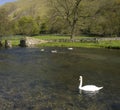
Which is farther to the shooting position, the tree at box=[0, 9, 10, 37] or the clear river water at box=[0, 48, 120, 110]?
the tree at box=[0, 9, 10, 37]

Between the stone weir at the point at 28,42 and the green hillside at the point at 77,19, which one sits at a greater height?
the green hillside at the point at 77,19

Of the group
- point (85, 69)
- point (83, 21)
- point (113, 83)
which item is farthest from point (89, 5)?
point (113, 83)

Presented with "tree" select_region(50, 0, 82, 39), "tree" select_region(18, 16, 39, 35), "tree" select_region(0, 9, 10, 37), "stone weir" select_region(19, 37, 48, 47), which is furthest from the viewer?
"tree" select_region(18, 16, 39, 35)

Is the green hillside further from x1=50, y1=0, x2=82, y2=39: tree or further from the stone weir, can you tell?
the stone weir

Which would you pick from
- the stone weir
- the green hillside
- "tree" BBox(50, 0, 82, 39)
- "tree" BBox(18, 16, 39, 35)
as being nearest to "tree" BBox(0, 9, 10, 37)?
the green hillside

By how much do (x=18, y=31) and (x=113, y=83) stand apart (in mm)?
137246

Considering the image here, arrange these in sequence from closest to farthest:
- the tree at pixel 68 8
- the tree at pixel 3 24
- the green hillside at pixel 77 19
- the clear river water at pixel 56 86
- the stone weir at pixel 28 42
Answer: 1. the clear river water at pixel 56 86
2. the stone weir at pixel 28 42
3. the tree at pixel 68 8
4. the green hillside at pixel 77 19
5. the tree at pixel 3 24

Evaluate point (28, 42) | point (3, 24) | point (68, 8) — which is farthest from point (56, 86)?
point (3, 24)

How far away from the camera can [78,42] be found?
3447 inches

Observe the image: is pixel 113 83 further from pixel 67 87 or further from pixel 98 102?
pixel 98 102

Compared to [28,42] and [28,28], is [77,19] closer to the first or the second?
[28,42]

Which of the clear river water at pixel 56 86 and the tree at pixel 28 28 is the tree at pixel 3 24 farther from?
the clear river water at pixel 56 86

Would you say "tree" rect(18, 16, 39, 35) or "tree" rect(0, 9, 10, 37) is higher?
"tree" rect(0, 9, 10, 37)

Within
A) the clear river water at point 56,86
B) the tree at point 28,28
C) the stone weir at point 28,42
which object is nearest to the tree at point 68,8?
the stone weir at point 28,42
